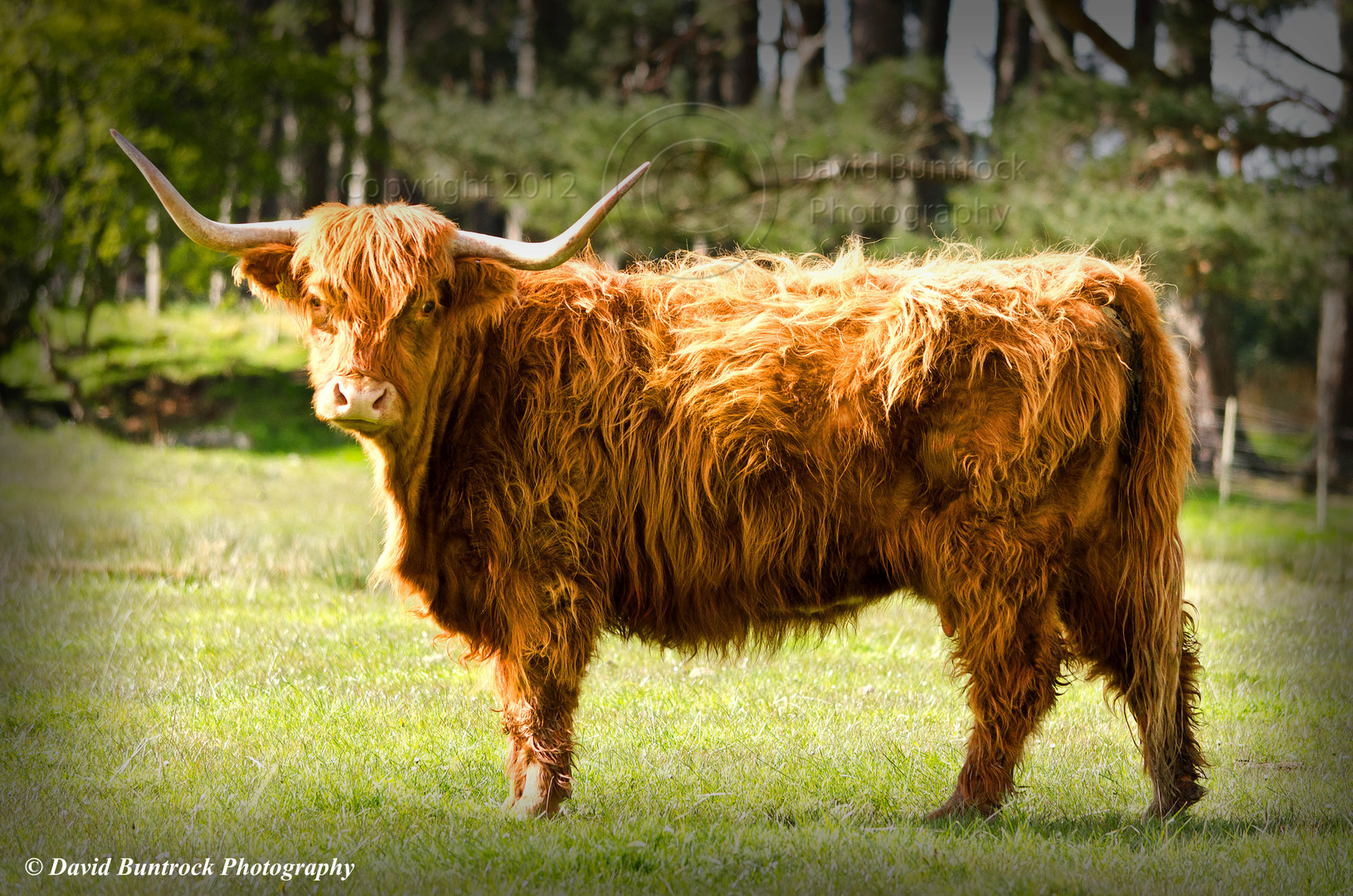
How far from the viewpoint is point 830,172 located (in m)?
12.8

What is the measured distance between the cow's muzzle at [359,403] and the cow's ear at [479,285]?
1.29 ft

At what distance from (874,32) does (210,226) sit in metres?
13.5

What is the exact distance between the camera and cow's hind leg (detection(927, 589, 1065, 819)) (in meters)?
3.34

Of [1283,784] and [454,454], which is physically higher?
[454,454]

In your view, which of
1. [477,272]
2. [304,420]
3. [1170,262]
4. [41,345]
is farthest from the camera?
[304,420]

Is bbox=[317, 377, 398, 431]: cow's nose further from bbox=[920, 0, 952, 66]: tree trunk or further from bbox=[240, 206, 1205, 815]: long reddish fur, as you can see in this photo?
bbox=[920, 0, 952, 66]: tree trunk

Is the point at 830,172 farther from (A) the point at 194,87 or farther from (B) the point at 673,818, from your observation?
(B) the point at 673,818

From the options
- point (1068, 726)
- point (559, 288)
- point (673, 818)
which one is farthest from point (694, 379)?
point (1068, 726)

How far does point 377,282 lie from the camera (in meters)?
3.17

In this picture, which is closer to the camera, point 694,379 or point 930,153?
point 694,379

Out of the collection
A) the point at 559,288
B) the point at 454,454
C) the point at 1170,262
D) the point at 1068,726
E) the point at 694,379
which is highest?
the point at 1170,262

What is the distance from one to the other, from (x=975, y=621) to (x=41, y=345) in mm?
13944

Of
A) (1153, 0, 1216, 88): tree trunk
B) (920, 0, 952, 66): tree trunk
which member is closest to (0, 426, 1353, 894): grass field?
(1153, 0, 1216, 88): tree trunk
